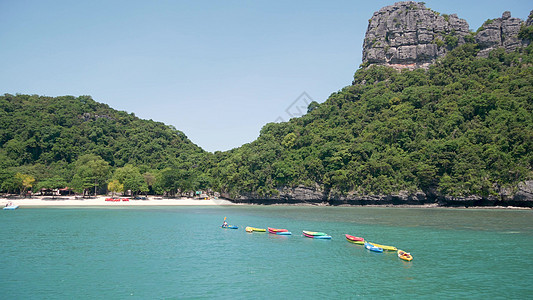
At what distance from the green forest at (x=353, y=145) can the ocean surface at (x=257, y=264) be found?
1417 inches

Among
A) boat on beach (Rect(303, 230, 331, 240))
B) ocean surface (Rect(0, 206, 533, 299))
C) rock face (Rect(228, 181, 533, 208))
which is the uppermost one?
rock face (Rect(228, 181, 533, 208))

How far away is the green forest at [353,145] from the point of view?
79.8 meters

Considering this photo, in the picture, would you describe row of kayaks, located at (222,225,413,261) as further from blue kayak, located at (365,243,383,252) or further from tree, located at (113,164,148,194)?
tree, located at (113,164,148,194)

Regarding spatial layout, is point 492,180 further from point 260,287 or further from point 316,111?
point 260,287

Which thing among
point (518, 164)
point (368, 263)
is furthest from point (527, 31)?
point (368, 263)

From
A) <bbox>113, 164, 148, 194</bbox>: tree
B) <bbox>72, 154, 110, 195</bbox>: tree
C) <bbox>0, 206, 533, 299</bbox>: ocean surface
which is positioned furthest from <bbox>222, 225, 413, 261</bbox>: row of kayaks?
<bbox>72, 154, 110, 195</bbox>: tree

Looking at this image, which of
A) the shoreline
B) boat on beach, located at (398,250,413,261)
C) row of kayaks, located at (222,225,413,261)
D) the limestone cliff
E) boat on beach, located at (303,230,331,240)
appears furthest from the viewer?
the limestone cliff

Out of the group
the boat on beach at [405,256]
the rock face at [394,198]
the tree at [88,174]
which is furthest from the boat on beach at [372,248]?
the tree at [88,174]

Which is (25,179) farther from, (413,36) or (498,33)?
(498,33)

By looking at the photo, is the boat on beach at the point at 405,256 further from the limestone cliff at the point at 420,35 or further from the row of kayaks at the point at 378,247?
the limestone cliff at the point at 420,35

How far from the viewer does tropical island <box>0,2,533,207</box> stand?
80125 millimetres

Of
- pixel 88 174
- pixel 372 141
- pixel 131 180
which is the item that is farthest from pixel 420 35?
pixel 88 174

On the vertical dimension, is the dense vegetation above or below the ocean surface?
above

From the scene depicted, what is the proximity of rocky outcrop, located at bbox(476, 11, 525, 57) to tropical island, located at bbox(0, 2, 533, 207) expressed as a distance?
35 centimetres
